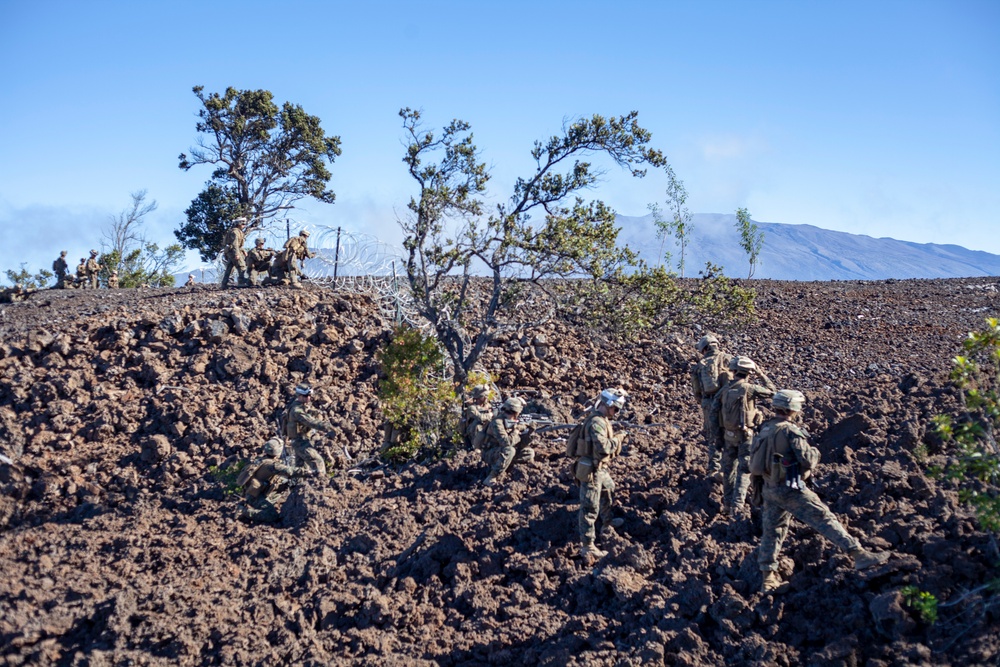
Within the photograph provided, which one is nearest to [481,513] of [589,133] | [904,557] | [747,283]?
[904,557]

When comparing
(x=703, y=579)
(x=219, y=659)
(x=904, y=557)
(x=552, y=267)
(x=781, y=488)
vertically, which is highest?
(x=552, y=267)

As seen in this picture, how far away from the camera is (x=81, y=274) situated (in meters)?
21.8

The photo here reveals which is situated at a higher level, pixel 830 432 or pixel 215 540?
pixel 830 432

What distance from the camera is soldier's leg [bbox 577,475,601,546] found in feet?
26.6

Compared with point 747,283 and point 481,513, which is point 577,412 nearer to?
point 481,513

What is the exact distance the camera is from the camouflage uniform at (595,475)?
26.1 feet

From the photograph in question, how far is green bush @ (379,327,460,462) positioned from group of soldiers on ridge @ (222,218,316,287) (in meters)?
6.27

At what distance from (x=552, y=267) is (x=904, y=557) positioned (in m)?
6.16

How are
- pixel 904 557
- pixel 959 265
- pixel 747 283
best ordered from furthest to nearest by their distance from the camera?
pixel 959 265
pixel 747 283
pixel 904 557

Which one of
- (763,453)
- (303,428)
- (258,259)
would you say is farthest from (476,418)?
(258,259)

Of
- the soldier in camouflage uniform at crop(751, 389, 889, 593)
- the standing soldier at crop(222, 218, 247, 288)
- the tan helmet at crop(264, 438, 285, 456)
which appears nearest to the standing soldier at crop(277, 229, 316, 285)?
the standing soldier at crop(222, 218, 247, 288)

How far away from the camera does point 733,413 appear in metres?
8.57

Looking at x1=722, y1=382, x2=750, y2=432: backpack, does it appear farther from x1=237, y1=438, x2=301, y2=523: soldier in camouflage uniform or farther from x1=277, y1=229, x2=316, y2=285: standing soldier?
x1=277, y1=229, x2=316, y2=285: standing soldier

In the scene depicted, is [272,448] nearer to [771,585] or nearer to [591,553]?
[591,553]
